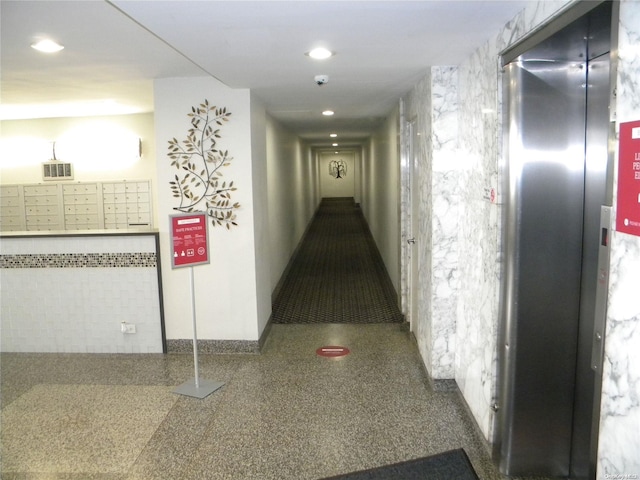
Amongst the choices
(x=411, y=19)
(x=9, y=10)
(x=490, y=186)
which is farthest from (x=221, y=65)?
(x=490, y=186)

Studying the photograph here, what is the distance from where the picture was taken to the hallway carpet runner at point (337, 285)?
5547mm

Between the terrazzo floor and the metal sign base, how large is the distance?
5 centimetres

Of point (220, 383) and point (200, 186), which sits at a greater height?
point (200, 186)

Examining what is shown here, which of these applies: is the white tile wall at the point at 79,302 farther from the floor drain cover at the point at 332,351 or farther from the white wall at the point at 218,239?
the floor drain cover at the point at 332,351

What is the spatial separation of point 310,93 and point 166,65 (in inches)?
53.4

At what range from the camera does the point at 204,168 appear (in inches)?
166

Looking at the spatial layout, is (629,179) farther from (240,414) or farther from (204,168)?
(204,168)

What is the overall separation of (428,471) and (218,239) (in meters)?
2.89

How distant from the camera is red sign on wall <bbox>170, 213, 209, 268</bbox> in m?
3.55

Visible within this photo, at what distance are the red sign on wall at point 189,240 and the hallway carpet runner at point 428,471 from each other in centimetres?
216

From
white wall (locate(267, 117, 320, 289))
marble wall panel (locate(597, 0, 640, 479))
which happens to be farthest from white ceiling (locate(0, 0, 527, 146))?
white wall (locate(267, 117, 320, 289))

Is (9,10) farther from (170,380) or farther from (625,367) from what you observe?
(625,367)

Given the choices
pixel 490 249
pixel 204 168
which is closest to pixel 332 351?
pixel 204 168

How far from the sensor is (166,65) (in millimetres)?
3693
